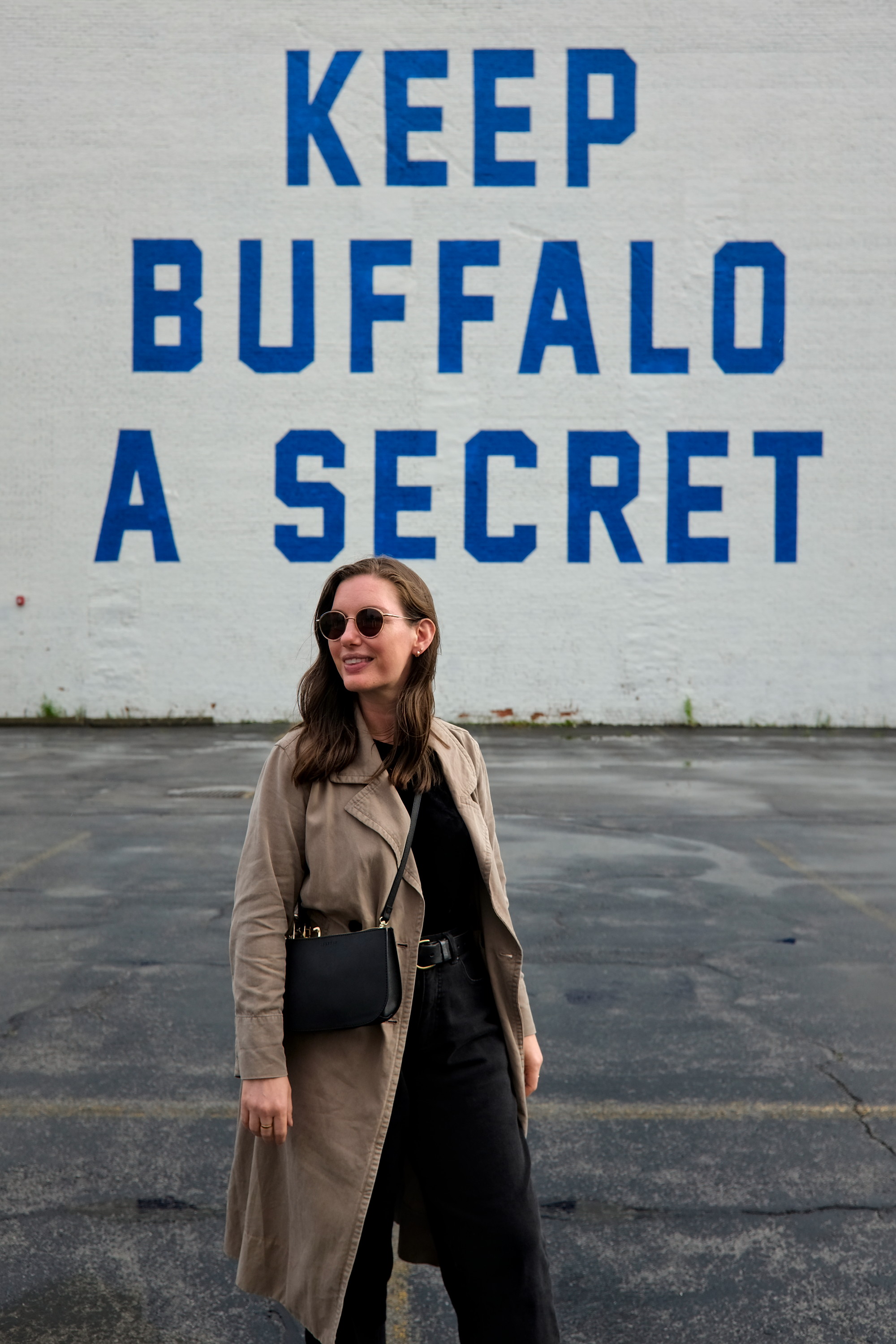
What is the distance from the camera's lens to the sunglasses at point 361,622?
2.64 m

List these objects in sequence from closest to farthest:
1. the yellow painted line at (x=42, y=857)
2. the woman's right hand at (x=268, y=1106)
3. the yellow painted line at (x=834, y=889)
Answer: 1. the woman's right hand at (x=268, y=1106)
2. the yellow painted line at (x=834, y=889)
3. the yellow painted line at (x=42, y=857)

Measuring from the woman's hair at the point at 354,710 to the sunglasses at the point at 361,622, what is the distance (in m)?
0.03

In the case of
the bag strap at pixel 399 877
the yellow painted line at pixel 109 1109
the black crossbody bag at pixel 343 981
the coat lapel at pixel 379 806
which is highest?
the coat lapel at pixel 379 806

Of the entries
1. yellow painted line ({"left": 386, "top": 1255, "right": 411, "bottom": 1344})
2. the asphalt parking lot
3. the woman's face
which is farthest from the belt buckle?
the asphalt parking lot

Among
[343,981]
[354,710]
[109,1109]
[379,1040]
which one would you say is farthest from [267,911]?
[109,1109]

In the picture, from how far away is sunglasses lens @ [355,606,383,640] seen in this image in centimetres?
264

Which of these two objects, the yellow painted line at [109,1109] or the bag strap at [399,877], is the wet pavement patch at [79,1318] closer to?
the yellow painted line at [109,1109]

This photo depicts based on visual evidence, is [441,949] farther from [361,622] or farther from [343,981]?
[361,622]

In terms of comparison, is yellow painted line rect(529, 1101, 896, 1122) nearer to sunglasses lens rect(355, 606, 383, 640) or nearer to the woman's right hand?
the woman's right hand

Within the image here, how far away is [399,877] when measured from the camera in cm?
254

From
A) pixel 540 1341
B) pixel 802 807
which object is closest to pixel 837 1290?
pixel 540 1341

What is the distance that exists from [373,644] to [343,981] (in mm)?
675

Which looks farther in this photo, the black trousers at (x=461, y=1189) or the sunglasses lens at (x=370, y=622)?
the sunglasses lens at (x=370, y=622)

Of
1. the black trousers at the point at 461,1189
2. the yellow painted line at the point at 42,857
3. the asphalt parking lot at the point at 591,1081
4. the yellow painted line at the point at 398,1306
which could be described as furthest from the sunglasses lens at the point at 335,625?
the yellow painted line at the point at 42,857
